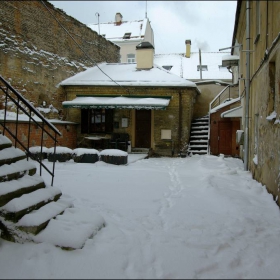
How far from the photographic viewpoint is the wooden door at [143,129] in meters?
15.1

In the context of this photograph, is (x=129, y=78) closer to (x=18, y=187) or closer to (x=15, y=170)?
(x=15, y=170)

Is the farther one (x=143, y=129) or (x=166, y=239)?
(x=143, y=129)

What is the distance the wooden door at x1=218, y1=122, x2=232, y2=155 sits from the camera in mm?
14253

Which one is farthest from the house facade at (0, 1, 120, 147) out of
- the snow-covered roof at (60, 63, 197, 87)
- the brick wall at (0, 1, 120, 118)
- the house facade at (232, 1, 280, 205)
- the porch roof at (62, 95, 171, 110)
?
the house facade at (232, 1, 280, 205)

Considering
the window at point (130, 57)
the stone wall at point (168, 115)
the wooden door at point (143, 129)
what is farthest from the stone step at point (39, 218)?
the window at point (130, 57)

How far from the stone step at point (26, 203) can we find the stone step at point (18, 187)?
82mm

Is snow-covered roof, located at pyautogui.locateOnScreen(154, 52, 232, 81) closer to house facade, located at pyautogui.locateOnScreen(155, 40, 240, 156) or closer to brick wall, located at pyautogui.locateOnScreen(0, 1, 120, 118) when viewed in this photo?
Answer: house facade, located at pyautogui.locateOnScreen(155, 40, 240, 156)

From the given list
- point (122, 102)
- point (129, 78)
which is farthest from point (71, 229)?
point (129, 78)

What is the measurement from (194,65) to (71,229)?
2423 centimetres

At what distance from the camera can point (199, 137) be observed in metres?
15.3

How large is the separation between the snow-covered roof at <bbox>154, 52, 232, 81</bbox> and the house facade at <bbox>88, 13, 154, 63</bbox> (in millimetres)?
2394

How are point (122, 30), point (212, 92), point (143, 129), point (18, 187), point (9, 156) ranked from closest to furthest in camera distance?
point (18, 187) → point (9, 156) → point (143, 129) → point (212, 92) → point (122, 30)

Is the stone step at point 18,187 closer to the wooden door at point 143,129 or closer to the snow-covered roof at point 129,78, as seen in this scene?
the snow-covered roof at point 129,78

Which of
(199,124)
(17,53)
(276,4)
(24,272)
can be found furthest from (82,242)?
(199,124)
